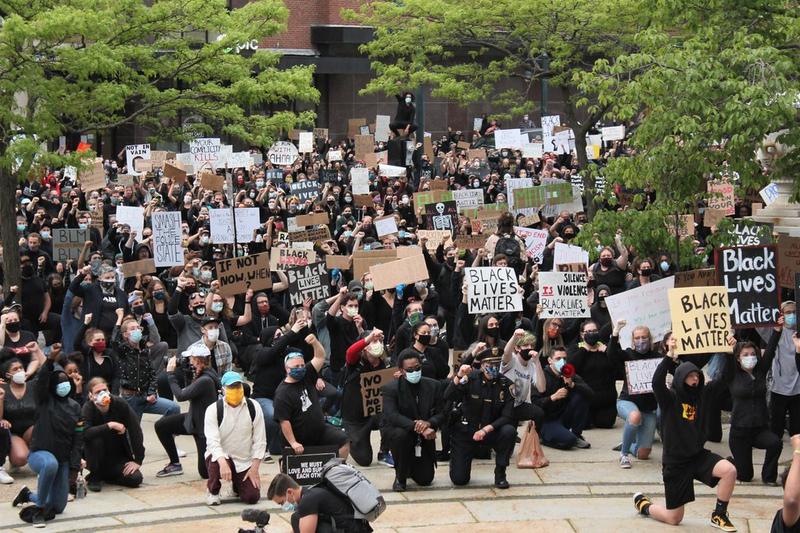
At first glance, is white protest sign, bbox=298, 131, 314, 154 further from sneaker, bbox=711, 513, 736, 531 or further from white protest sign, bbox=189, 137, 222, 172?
sneaker, bbox=711, 513, 736, 531

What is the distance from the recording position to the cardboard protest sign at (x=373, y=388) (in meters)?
14.1

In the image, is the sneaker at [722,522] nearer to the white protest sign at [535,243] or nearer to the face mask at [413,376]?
the face mask at [413,376]

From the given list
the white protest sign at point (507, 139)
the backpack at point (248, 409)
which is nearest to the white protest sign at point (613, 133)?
the white protest sign at point (507, 139)

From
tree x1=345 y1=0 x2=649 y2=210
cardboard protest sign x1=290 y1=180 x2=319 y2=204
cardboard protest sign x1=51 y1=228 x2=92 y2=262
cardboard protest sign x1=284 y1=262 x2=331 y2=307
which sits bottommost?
cardboard protest sign x1=284 y1=262 x2=331 y2=307

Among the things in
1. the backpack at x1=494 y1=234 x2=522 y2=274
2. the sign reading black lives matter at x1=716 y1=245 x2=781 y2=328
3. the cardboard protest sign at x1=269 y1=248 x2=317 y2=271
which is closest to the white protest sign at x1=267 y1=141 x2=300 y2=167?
the cardboard protest sign at x1=269 y1=248 x2=317 y2=271

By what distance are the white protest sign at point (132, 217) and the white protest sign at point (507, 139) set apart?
1178cm

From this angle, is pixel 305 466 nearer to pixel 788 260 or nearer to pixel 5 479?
pixel 5 479

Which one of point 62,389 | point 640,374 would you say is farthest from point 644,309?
point 62,389

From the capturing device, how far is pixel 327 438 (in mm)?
13469

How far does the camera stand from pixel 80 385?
13.8 meters

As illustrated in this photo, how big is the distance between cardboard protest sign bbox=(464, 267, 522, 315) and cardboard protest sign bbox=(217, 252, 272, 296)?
8.72 ft

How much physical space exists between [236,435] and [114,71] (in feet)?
28.9

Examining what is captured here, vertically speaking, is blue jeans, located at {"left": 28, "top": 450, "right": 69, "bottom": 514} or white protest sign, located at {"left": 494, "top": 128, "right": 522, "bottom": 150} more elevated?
white protest sign, located at {"left": 494, "top": 128, "right": 522, "bottom": 150}

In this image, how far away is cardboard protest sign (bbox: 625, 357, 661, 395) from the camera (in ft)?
46.9
